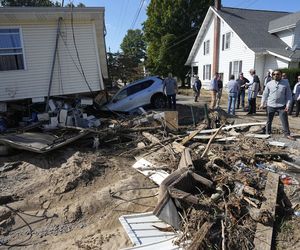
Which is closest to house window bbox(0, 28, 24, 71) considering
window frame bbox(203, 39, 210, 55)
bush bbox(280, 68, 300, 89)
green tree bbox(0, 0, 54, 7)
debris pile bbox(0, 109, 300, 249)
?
debris pile bbox(0, 109, 300, 249)

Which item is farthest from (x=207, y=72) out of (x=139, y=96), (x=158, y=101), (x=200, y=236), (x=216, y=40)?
(x=200, y=236)

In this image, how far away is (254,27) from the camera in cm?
2270

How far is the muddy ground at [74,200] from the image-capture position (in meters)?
4.39

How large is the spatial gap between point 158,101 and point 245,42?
10433mm

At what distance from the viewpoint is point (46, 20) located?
34.0ft

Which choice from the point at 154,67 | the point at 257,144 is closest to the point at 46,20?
the point at 257,144

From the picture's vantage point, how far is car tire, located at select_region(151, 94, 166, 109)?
12.9 m

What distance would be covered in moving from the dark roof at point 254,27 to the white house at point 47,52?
12.4 meters

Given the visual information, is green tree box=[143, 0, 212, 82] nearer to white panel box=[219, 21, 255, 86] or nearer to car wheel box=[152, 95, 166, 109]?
white panel box=[219, 21, 255, 86]

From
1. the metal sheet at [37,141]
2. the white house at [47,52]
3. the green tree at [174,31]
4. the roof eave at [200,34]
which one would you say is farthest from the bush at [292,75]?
the green tree at [174,31]

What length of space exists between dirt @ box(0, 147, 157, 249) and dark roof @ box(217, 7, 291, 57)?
15.8m

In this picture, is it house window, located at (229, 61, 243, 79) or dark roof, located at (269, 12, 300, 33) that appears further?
house window, located at (229, 61, 243, 79)

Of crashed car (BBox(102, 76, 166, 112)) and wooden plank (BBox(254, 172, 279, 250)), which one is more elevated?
crashed car (BBox(102, 76, 166, 112))

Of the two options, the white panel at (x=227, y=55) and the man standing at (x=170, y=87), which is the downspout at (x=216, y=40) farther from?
the man standing at (x=170, y=87)
